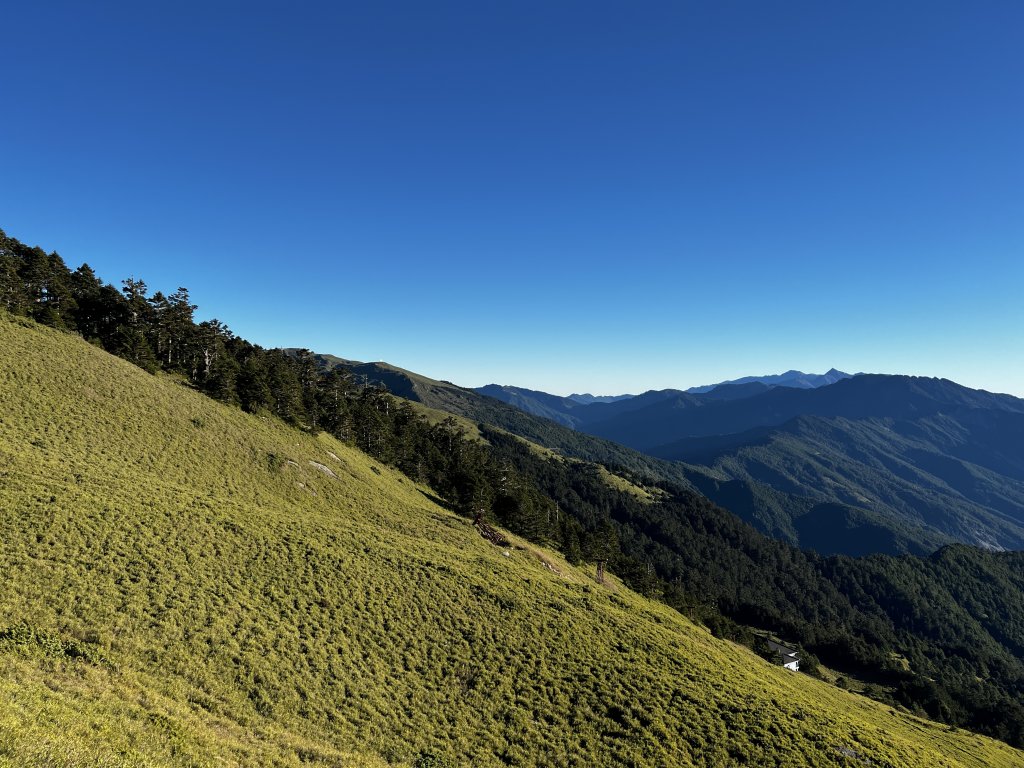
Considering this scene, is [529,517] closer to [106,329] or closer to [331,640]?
[331,640]

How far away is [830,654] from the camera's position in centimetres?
15125

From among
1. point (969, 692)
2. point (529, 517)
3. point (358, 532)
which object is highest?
point (358, 532)

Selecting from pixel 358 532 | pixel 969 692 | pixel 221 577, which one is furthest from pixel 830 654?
pixel 221 577

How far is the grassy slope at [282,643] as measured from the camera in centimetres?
1652

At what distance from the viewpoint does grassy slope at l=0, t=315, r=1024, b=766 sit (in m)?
16.5

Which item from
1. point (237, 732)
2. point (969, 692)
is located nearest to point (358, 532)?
point (237, 732)

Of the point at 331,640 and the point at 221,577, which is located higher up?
the point at 221,577

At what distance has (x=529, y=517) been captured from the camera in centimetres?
8369

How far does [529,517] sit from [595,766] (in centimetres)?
6192

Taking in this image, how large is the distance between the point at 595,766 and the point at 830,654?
7057 inches

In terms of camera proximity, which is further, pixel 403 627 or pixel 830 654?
pixel 830 654

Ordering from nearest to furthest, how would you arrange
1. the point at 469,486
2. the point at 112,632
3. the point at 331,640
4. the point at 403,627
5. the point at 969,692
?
the point at 112,632, the point at 331,640, the point at 403,627, the point at 469,486, the point at 969,692

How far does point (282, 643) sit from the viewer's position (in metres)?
23.9

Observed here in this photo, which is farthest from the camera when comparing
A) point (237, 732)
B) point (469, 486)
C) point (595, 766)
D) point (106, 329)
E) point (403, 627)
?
point (469, 486)
